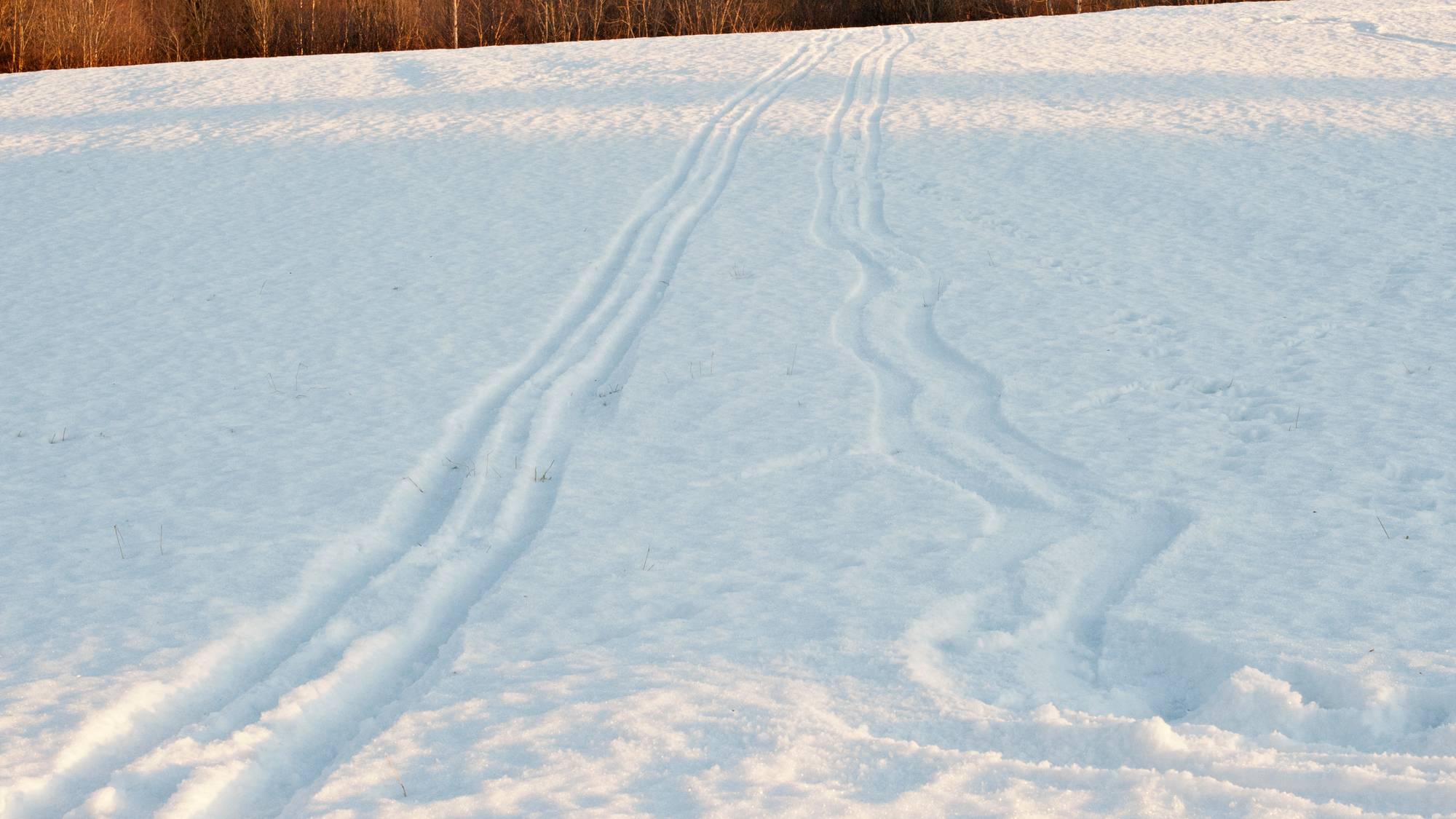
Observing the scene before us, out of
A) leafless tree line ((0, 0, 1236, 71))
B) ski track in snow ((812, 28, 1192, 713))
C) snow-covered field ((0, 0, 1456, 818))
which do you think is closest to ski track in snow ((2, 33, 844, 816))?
snow-covered field ((0, 0, 1456, 818))

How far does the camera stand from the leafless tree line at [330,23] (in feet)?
75.3

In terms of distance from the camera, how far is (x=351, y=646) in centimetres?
457

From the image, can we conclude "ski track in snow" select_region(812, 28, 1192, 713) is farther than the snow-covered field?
Yes

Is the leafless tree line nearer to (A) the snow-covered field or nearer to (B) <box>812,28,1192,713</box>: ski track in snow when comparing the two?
(A) the snow-covered field

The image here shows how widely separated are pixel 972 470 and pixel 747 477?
1245mm

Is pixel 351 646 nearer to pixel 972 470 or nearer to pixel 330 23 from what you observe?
pixel 972 470

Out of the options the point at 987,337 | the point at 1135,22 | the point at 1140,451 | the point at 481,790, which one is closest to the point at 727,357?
the point at 987,337

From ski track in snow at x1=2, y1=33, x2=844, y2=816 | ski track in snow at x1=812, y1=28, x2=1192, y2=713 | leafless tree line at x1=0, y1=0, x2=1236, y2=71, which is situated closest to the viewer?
ski track in snow at x1=2, y1=33, x2=844, y2=816

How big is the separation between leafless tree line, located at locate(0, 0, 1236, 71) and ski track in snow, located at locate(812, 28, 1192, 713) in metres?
19.9

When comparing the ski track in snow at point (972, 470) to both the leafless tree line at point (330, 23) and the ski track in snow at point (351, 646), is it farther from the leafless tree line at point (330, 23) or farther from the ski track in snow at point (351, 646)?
the leafless tree line at point (330, 23)

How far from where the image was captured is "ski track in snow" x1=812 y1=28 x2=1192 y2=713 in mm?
4609

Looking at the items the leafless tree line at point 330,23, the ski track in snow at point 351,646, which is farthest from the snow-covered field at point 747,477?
the leafless tree line at point 330,23

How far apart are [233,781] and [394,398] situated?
12.3 feet

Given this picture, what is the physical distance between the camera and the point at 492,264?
10.1 m
